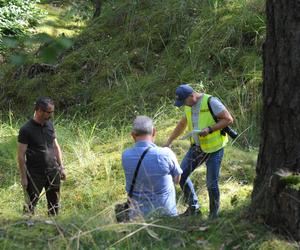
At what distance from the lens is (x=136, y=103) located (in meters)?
11.3

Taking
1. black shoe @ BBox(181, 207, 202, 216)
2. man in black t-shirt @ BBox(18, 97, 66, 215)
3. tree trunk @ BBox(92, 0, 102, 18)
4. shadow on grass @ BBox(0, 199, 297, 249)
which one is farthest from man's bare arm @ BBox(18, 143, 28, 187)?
tree trunk @ BBox(92, 0, 102, 18)

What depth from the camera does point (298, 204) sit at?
3203 millimetres

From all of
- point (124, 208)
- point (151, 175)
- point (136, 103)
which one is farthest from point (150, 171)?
point (136, 103)

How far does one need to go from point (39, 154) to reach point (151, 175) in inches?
78.7

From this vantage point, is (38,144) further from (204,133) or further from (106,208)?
(106,208)

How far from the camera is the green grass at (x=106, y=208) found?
336cm

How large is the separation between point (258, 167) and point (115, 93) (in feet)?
27.8

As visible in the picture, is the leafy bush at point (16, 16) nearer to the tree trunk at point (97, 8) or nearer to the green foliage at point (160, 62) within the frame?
the green foliage at point (160, 62)

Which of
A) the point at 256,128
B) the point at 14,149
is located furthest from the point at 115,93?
the point at 256,128

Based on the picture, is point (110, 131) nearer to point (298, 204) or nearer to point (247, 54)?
point (247, 54)

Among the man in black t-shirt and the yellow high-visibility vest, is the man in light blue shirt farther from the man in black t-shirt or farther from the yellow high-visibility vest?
the man in black t-shirt

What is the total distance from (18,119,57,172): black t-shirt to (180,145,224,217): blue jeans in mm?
1615

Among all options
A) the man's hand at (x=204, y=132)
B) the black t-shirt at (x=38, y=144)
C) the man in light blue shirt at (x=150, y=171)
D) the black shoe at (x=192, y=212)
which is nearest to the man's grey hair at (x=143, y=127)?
the man in light blue shirt at (x=150, y=171)

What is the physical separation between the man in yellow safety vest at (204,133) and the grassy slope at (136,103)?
46cm
